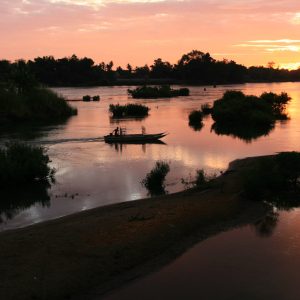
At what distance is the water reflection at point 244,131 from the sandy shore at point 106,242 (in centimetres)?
2594

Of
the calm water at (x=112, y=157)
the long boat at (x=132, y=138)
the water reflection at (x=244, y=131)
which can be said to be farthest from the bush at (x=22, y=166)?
the water reflection at (x=244, y=131)

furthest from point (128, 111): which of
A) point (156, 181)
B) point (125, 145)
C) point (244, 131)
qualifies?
point (156, 181)

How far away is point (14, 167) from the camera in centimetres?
2670

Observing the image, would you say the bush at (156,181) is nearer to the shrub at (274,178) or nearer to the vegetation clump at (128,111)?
the shrub at (274,178)

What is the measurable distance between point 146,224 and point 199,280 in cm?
380

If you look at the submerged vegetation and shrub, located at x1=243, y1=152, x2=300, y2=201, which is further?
the submerged vegetation

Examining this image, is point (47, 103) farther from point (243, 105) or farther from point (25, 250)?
point (25, 250)

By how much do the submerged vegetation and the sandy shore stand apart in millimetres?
49572

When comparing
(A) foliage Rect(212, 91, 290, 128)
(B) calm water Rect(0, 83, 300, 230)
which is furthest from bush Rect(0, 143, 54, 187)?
(A) foliage Rect(212, 91, 290, 128)

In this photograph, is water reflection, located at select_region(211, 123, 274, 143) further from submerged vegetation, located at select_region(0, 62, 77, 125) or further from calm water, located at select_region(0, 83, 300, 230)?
submerged vegetation, located at select_region(0, 62, 77, 125)

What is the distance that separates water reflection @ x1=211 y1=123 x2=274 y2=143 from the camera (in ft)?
155

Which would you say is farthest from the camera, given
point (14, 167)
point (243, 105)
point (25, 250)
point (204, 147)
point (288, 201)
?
point (243, 105)

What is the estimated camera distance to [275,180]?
22.4 meters

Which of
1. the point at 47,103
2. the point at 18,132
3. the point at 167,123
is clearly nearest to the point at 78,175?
the point at 18,132
